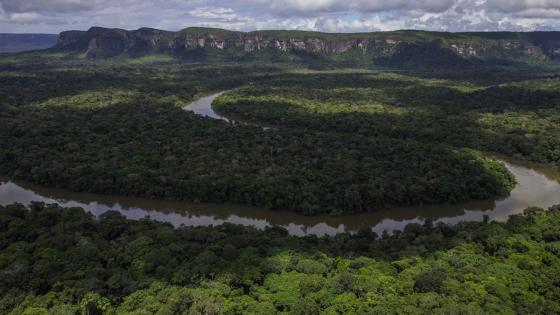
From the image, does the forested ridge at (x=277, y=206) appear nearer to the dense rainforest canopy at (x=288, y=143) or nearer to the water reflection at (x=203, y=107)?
the dense rainforest canopy at (x=288, y=143)

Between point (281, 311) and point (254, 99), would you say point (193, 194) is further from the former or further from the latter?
point (254, 99)

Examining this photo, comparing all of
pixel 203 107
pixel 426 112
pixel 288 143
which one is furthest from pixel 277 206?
pixel 203 107

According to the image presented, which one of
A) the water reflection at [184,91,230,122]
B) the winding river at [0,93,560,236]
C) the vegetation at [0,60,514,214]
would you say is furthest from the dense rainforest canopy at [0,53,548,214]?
the water reflection at [184,91,230,122]

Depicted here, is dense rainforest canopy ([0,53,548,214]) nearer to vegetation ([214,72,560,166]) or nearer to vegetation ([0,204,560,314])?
vegetation ([214,72,560,166])

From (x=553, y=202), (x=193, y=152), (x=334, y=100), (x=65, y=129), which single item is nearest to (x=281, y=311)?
(x=193, y=152)

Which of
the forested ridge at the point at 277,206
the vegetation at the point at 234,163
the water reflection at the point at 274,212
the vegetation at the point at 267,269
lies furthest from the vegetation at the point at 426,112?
the vegetation at the point at 267,269
